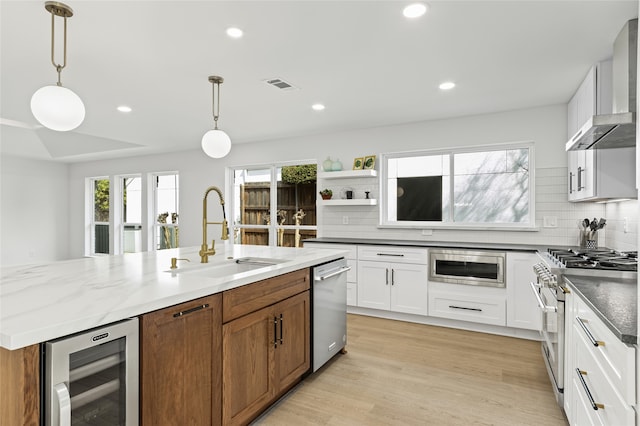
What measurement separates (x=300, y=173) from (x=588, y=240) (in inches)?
144

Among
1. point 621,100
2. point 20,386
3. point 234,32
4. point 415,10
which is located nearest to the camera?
point 20,386

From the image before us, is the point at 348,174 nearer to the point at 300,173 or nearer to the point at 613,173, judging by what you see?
the point at 300,173

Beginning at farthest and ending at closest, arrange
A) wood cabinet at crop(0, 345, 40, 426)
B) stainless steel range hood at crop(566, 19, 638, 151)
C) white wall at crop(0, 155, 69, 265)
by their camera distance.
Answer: white wall at crop(0, 155, 69, 265)
stainless steel range hood at crop(566, 19, 638, 151)
wood cabinet at crop(0, 345, 40, 426)

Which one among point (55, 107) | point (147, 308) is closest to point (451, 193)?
point (147, 308)

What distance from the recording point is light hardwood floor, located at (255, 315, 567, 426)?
2197 mm

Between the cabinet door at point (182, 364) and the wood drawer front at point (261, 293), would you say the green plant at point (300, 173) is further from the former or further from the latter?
the cabinet door at point (182, 364)

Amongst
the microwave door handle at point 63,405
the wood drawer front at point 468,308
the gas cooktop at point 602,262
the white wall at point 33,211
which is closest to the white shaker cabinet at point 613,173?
the gas cooktop at point 602,262

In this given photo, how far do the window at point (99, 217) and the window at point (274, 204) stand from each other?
3.35 m

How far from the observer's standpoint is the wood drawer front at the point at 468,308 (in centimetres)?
369

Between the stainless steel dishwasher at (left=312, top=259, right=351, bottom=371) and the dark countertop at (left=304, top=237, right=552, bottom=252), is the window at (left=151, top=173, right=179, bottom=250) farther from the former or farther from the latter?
the stainless steel dishwasher at (left=312, top=259, right=351, bottom=371)

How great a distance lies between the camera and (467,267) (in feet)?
12.5

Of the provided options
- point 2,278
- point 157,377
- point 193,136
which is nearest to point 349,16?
point 157,377

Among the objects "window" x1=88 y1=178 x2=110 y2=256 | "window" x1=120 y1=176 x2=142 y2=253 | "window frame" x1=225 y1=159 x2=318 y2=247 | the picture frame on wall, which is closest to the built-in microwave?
the picture frame on wall

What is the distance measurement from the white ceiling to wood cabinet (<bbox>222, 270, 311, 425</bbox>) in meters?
1.62
